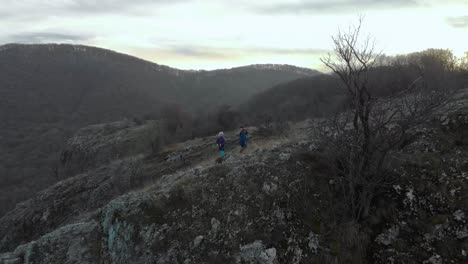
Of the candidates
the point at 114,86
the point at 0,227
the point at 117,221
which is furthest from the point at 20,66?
the point at 117,221

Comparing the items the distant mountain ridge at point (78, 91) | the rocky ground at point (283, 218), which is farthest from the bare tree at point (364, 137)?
the distant mountain ridge at point (78, 91)

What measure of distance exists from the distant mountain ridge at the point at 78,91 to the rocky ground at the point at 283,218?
59.3 metres

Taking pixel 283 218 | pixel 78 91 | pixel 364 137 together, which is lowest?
pixel 78 91

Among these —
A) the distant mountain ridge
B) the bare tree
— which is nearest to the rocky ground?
the bare tree

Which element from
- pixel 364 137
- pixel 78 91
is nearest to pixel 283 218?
pixel 364 137

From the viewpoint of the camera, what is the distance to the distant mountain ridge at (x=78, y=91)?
3346 inches

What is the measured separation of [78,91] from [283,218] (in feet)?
417

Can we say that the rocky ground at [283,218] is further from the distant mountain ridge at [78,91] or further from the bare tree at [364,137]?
the distant mountain ridge at [78,91]

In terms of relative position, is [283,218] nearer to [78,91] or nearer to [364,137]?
[364,137]

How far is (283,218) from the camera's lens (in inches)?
390

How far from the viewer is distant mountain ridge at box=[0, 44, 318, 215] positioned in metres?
85.0

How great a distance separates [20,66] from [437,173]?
15272 centimetres

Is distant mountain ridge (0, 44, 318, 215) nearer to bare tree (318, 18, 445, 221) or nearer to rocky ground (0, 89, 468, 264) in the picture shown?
rocky ground (0, 89, 468, 264)

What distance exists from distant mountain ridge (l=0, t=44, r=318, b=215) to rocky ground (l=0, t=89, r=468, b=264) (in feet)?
195
